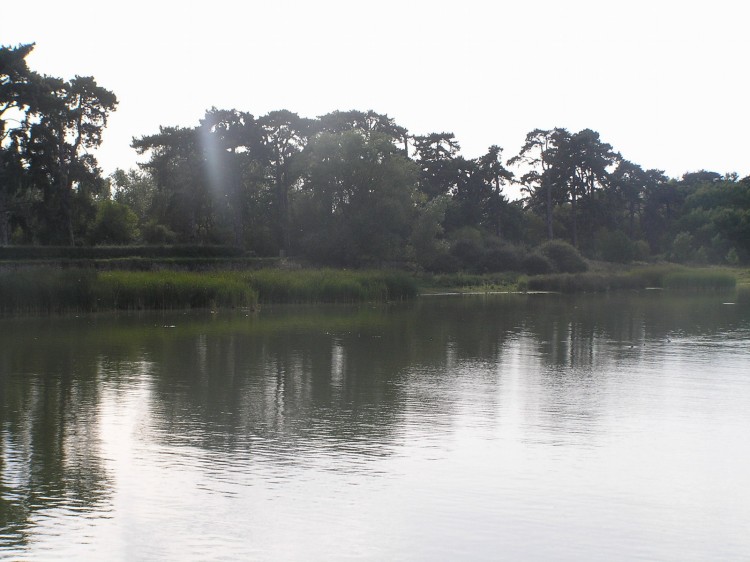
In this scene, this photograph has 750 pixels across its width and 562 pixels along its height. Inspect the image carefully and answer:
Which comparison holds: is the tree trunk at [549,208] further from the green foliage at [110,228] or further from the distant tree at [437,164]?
the green foliage at [110,228]

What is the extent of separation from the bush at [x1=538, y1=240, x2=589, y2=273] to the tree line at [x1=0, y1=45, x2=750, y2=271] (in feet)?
6.14

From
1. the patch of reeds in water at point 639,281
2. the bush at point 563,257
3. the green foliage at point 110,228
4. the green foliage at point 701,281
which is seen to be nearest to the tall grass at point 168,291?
the green foliage at point 110,228

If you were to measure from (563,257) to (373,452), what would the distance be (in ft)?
209

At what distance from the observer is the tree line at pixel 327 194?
52594 millimetres

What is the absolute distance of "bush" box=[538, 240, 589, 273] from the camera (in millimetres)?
72750

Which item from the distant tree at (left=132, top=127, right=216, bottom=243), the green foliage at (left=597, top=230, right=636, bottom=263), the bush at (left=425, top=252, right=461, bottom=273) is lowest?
the bush at (left=425, top=252, right=461, bottom=273)

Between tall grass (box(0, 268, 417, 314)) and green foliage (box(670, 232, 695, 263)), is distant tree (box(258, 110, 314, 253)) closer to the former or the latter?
tall grass (box(0, 268, 417, 314))

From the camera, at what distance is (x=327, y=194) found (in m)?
65.8

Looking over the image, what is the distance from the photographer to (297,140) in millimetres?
73938

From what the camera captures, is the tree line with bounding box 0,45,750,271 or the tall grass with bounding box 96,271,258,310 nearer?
the tall grass with bounding box 96,271,258,310

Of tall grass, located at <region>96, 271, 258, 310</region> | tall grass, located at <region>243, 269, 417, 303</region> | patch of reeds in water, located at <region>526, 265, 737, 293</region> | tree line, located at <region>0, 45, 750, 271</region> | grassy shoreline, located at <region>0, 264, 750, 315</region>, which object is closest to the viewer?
grassy shoreline, located at <region>0, 264, 750, 315</region>

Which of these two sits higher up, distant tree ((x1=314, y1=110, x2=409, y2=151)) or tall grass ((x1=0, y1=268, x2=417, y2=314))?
distant tree ((x1=314, y1=110, x2=409, y2=151))

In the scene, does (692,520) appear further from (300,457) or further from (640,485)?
(300,457)

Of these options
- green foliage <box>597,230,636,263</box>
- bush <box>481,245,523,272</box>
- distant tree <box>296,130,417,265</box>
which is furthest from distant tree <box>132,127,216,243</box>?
green foliage <box>597,230,636,263</box>
